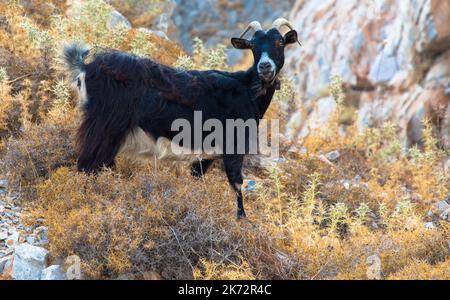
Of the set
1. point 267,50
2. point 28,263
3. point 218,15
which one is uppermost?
point 218,15

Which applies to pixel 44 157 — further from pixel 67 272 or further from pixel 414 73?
pixel 414 73

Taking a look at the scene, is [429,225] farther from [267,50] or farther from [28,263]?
[28,263]

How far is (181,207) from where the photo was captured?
635 cm

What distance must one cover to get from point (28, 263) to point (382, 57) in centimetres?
1091

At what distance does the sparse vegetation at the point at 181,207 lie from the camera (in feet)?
19.5

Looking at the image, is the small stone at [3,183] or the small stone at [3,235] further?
the small stone at [3,183]

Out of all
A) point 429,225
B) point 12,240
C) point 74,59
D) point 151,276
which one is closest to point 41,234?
point 12,240

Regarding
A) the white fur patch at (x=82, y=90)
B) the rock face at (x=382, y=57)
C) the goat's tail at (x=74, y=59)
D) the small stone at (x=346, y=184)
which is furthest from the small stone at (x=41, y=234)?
the rock face at (x=382, y=57)

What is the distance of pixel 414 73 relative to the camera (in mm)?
13516

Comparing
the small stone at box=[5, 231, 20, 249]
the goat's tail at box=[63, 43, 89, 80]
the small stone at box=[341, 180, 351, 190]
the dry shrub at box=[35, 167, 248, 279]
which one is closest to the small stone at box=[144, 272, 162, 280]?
the dry shrub at box=[35, 167, 248, 279]

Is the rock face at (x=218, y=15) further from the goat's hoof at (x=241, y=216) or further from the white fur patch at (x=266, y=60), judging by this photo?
the goat's hoof at (x=241, y=216)

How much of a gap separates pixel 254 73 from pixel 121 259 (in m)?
2.89

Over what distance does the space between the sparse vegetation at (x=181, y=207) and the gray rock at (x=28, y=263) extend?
5.7 inches
